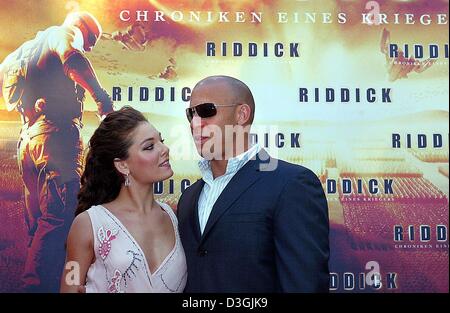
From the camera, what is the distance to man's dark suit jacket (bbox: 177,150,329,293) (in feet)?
4.76

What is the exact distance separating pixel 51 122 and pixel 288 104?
1304mm

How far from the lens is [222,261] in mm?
1542

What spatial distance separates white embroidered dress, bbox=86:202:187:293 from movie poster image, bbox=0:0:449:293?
777 millimetres

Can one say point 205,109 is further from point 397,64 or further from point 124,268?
point 397,64

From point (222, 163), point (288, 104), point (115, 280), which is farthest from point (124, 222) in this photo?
point (288, 104)

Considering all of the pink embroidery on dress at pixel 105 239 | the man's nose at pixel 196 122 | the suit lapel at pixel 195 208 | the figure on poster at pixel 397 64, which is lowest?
the pink embroidery on dress at pixel 105 239

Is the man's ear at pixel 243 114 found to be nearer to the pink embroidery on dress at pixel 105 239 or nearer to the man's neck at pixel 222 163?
the man's neck at pixel 222 163

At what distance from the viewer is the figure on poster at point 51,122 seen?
2.52 m

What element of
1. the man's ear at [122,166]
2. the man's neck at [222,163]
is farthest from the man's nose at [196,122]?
the man's ear at [122,166]

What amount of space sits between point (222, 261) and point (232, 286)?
3.5 inches

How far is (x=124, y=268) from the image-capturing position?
5.77 ft

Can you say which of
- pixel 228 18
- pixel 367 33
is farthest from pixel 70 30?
pixel 367 33

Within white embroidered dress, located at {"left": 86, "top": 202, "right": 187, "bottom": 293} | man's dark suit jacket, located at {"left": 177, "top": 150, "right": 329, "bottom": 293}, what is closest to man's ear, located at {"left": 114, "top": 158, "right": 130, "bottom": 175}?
white embroidered dress, located at {"left": 86, "top": 202, "right": 187, "bottom": 293}

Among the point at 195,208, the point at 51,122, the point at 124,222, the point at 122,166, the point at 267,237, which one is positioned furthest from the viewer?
the point at 51,122
